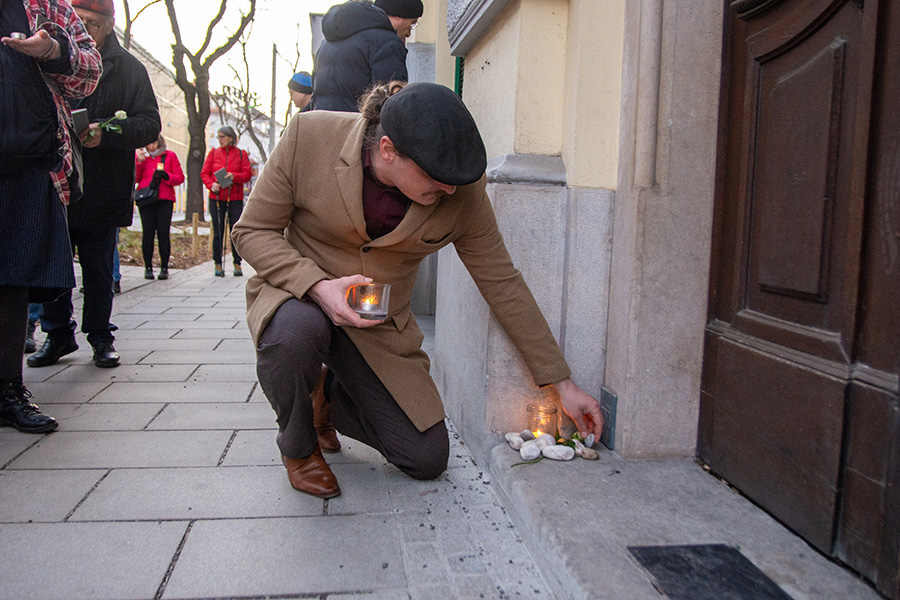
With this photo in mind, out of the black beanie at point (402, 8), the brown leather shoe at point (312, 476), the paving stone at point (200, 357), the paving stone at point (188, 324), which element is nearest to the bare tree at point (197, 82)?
the paving stone at point (188, 324)

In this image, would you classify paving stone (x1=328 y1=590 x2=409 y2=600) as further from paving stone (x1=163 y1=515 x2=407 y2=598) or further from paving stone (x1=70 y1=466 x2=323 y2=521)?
paving stone (x1=70 y1=466 x2=323 y2=521)

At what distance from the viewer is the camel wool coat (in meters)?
2.42

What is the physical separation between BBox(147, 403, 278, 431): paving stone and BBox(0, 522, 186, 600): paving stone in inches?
40.1

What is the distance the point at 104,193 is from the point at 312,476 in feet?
8.29

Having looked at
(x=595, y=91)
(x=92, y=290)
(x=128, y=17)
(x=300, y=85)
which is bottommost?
(x=92, y=290)

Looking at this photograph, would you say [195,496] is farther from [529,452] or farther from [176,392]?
[176,392]

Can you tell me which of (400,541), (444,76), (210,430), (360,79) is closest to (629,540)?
(400,541)

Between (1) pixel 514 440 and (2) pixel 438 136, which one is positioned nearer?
(2) pixel 438 136

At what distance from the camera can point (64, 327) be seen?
13.9 feet

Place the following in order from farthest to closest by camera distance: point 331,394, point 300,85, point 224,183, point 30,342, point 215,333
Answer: point 224,183
point 300,85
point 215,333
point 30,342
point 331,394

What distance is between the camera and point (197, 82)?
18.9m

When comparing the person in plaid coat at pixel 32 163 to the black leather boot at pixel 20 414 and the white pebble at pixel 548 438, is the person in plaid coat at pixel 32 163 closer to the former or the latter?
the black leather boot at pixel 20 414

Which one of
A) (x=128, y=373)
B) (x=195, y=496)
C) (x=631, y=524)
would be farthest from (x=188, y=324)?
(x=631, y=524)

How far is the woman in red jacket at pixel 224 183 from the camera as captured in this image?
9.48m
